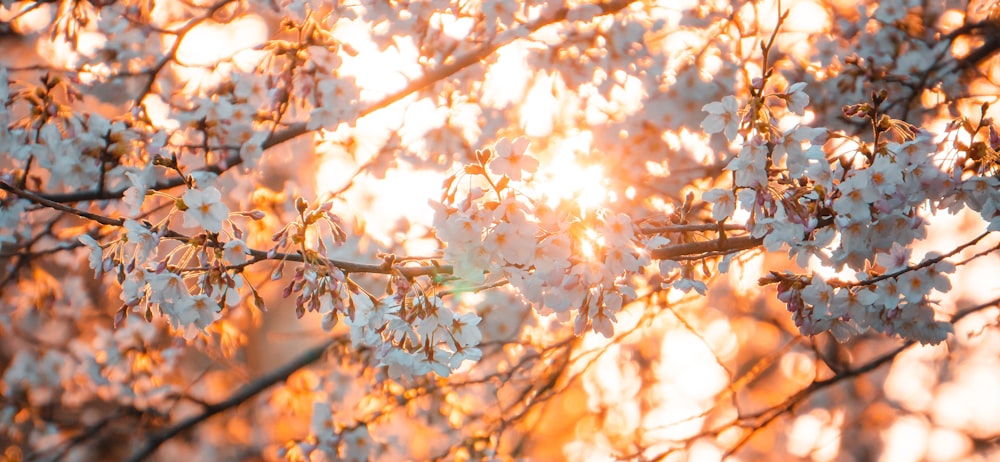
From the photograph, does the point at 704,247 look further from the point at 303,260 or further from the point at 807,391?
the point at 807,391

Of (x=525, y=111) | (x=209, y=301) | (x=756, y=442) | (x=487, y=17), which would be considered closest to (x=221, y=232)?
(x=209, y=301)

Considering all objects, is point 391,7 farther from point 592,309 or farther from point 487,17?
point 592,309

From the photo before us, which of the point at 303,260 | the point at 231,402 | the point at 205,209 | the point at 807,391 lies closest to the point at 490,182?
the point at 303,260

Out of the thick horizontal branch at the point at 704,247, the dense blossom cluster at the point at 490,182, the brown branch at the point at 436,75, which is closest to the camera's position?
the dense blossom cluster at the point at 490,182

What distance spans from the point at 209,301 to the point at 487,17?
1927mm

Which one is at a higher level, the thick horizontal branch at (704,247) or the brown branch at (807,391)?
the brown branch at (807,391)

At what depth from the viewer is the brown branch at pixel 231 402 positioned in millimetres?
4734

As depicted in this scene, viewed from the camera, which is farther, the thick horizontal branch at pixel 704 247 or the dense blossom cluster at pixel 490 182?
the thick horizontal branch at pixel 704 247

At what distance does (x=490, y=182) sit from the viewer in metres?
1.98

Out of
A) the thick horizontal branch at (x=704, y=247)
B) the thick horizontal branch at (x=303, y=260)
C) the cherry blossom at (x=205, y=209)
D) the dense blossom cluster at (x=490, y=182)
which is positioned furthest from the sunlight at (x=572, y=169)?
the cherry blossom at (x=205, y=209)

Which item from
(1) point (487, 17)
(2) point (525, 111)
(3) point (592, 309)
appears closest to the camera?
(3) point (592, 309)

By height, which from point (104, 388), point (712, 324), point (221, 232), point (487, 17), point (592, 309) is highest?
point (712, 324)

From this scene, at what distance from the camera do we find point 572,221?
6.62 ft

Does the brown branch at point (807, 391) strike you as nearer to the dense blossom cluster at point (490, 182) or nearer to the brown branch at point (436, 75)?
the dense blossom cluster at point (490, 182)
